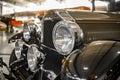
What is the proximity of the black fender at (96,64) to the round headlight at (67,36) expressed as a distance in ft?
0.76

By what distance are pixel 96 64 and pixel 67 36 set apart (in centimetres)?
59

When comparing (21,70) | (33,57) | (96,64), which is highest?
(96,64)

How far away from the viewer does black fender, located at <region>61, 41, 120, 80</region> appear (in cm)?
142

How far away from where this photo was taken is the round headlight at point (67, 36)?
189 centimetres

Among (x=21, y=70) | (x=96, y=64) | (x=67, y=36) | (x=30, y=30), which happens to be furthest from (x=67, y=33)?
(x=21, y=70)

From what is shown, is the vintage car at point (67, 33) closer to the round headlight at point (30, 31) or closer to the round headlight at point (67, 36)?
the round headlight at point (67, 36)

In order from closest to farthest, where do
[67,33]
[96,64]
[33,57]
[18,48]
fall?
[96,64] < [67,33] < [33,57] < [18,48]

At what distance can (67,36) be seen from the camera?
2.00 metres

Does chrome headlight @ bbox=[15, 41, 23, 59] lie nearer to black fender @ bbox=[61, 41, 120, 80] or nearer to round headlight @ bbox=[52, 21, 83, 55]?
round headlight @ bbox=[52, 21, 83, 55]

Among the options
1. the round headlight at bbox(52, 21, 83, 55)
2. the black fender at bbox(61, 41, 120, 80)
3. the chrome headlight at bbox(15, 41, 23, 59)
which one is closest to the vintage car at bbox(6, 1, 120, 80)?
the round headlight at bbox(52, 21, 83, 55)

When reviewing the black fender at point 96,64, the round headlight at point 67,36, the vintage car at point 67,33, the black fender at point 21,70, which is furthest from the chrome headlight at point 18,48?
the black fender at point 96,64

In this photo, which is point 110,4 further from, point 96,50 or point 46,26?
point 96,50

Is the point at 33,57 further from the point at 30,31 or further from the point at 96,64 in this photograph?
the point at 96,64

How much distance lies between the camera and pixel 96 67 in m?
1.45
